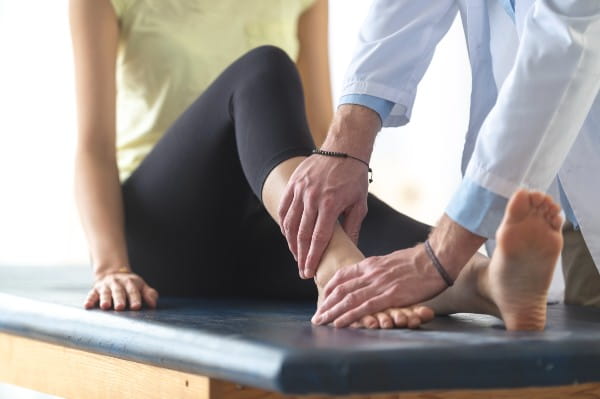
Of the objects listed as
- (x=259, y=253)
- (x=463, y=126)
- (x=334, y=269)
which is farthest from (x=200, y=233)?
(x=463, y=126)

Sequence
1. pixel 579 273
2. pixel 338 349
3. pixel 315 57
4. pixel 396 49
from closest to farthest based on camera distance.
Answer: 1. pixel 338 349
2. pixel 396 49
3. pixel 579 273
4. pixel 315 57

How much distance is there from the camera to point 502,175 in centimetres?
121

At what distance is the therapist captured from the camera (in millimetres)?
1220

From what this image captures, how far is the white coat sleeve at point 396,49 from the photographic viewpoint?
1.54 metres

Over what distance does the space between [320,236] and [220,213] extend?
0.46 metres

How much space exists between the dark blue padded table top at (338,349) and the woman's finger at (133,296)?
59mm

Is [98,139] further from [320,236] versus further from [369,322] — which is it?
[369,322]

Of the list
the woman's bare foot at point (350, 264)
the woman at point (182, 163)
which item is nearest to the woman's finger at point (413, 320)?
the woman's bare foot at point (350, 264)

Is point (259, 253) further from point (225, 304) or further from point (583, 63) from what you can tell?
point (583, 63)

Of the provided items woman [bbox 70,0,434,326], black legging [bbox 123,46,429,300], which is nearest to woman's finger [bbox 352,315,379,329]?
woman [bbox 70,0,434,326]

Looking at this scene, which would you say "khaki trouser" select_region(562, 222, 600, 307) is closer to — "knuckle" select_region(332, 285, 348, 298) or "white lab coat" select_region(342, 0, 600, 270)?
"white lab coat" select_region(342, 0, 600, 270)

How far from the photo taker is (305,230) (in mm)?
1378

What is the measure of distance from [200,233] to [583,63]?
83cm

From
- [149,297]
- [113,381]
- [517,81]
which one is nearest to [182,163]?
[149,297]
